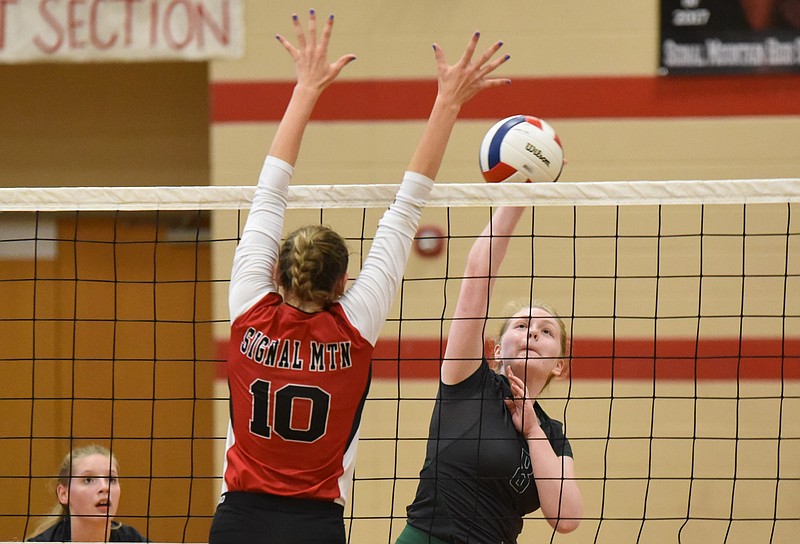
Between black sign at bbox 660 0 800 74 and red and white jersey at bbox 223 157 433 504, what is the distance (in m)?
4.02

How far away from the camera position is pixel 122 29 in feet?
20.7

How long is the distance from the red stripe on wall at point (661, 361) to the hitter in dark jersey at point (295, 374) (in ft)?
11.4

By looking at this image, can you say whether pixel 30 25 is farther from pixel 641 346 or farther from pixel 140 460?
pixel 641 346

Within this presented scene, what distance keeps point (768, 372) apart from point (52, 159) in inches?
189

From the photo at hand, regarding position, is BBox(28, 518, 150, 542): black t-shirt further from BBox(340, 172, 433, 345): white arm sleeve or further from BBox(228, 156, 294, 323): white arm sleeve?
BBox(340, 172, 433, 345): white arm sleeve

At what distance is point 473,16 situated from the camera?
6.21m

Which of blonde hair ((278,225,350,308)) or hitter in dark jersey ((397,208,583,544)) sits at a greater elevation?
blonde hair ((278,225,350,308))

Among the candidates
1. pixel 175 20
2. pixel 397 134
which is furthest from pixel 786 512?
pixel 175 20

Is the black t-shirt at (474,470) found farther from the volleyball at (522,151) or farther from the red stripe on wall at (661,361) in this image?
the red stripe on wall at (661,361)

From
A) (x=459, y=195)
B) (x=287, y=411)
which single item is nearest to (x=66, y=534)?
(x=287, y=411)

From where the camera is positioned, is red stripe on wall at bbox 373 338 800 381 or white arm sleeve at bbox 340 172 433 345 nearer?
white arm sleeve at bbox 340 172 433 345

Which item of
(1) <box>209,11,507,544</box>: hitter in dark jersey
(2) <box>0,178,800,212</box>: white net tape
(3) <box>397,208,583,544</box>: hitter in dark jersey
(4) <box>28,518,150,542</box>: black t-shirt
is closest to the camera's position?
(1) <box>209,11,507,544</box>: hitter in dark jersey

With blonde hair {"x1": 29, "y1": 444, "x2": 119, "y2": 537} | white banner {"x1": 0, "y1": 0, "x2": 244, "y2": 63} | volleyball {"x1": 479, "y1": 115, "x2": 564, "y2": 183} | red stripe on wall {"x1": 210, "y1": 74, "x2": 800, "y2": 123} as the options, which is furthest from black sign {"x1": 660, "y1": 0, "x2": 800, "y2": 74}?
blonde hair {"x1": 29, "y1": 444, "x2": 119, "y2": 537}

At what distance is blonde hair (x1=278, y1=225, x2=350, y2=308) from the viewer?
258cm
